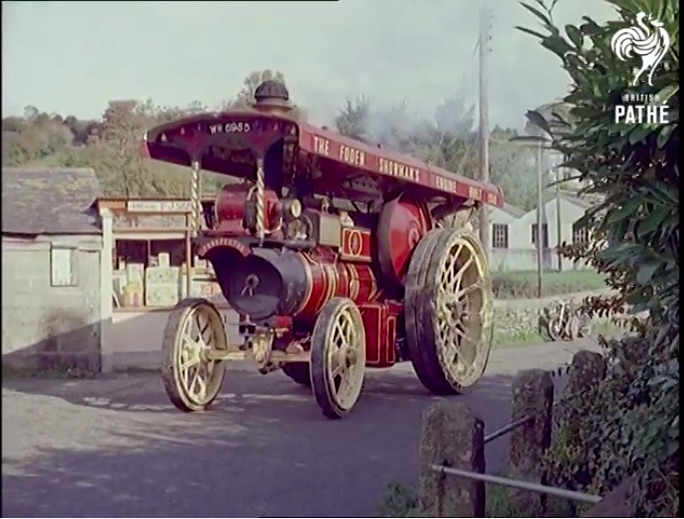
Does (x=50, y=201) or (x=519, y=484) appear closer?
(x=519, y=484)

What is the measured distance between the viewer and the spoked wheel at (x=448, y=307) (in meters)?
4.13

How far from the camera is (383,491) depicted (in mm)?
2859

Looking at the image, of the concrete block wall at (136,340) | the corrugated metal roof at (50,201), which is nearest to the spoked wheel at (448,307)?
the concrete block wall at (136,340)

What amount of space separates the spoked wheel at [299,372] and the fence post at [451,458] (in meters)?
1.73

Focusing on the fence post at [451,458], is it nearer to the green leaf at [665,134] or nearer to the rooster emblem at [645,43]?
the green leaf at [665,134]

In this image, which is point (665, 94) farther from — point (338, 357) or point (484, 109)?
point (338, 357)

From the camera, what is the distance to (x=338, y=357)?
12.9 feet

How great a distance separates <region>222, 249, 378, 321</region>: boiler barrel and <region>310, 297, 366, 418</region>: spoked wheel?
85mm

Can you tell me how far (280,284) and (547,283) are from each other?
102 centimetres

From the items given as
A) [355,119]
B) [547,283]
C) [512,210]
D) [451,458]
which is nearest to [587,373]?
[451,458]

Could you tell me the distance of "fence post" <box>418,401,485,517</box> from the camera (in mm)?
2383

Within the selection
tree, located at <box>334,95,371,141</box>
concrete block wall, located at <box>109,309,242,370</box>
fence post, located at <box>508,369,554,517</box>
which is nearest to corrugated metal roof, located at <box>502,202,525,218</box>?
tree, located at <box>334,95,371,141</box>

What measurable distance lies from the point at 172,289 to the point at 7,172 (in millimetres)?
2498

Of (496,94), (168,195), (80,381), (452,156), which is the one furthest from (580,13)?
(80,381)
